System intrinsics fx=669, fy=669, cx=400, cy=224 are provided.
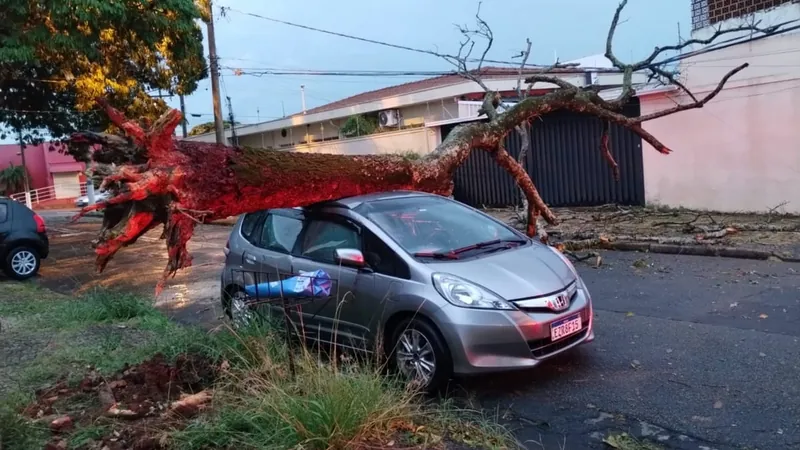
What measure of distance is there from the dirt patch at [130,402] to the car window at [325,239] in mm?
1394

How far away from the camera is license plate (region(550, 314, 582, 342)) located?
4.93m

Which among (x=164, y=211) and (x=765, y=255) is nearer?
(x=164, y=211)

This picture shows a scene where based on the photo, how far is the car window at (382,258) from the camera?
5223mm

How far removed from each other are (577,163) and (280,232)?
1142cm

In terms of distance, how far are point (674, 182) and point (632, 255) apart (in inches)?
184

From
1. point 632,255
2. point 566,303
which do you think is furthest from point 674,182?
point 566,303

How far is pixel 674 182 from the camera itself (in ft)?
47.0

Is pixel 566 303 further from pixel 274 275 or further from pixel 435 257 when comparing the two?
pixel 274 275

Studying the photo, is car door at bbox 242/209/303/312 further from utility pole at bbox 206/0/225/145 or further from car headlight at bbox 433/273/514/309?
utility pole at bbox 206/0/225/145

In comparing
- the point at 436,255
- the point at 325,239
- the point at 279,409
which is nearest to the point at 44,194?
the point at 325,239

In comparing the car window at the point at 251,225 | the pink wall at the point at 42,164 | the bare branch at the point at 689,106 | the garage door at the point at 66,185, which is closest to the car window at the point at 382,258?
the car window at the point at 251,225

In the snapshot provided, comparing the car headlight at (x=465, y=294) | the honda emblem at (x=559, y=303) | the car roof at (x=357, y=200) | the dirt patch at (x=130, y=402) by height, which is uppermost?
the car roof at (x=357, y=200)

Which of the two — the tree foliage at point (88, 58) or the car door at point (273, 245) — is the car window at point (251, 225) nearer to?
the car door at point (273, 245)

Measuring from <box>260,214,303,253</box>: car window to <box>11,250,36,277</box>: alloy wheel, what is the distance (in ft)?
26.7
